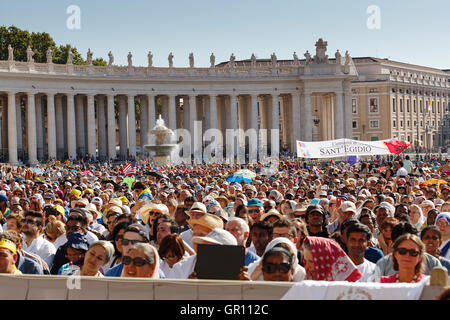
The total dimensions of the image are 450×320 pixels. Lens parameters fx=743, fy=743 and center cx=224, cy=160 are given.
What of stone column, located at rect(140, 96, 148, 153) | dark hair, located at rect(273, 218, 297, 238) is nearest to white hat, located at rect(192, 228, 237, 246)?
dark hair, located at rect(273, 218, 297, 238)

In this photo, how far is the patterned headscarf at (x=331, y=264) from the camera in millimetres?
10664

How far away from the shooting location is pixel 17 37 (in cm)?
11638

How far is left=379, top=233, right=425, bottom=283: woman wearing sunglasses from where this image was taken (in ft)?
32.3

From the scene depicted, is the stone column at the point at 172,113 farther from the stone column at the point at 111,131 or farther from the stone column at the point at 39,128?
the stone column at the point at 39,128

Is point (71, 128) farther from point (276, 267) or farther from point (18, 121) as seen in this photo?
point (276, 267)

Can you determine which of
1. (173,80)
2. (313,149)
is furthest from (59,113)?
(313,149)

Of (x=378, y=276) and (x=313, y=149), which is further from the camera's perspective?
(x=313, y=149)

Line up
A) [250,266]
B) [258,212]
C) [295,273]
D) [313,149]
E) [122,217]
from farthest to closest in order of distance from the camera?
[313,149] < [258,212] < [122,217] < [250,266] < [295,273]

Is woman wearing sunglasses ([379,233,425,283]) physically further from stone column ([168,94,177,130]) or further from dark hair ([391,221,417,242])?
stone column ([168,94,177,130])

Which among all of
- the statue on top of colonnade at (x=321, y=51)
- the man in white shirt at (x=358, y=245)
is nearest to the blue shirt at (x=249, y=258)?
the man in white shirt at (x=358, y=245)

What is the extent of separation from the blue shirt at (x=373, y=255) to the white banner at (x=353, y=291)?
5447 mm

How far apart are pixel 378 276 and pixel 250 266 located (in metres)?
1.89
